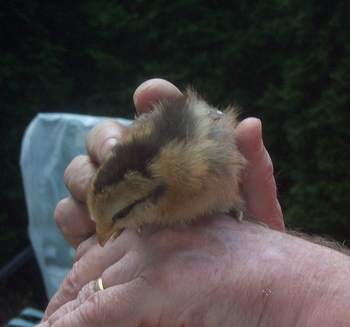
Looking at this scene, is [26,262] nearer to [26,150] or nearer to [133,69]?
[26,150]

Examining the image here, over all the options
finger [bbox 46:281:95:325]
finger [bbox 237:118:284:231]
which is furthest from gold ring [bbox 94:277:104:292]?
finger [bbox 237:118:284:231]

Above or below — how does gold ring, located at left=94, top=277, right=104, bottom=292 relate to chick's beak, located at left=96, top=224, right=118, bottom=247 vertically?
below

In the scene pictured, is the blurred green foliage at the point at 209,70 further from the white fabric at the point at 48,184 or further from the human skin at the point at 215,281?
the human skin at the point at 215,281

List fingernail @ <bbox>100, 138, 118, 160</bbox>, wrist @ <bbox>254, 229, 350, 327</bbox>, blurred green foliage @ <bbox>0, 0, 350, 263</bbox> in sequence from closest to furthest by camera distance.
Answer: wrist @ <bbox>254, 229, 350, 327</bbox> → fingernail @ <bbox>100, 138, 118, 160</bbox> → blurred green foliage @ <bbox>0, 0, 350, 263</bbox>

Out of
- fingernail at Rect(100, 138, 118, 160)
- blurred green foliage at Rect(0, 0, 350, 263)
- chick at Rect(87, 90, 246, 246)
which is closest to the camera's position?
chick at Rect(87, 90, 246, 246)

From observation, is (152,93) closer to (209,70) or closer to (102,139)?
(102,139)

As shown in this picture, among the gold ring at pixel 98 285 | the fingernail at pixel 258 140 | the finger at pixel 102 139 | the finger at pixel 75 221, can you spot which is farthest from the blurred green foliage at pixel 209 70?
the gold ring at pixel 98 285

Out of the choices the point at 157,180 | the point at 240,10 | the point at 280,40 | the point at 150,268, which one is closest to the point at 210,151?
the point at 157,180

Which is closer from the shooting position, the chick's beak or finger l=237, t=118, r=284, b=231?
the chick's beak

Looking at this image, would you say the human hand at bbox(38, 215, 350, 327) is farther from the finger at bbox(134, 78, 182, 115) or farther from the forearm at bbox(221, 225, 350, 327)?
the finger at bbox(134, 78, 182, 115)

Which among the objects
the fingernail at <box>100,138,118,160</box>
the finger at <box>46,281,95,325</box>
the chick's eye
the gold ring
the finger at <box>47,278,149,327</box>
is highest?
the fingernail at <box>100,138,118,160</box>
